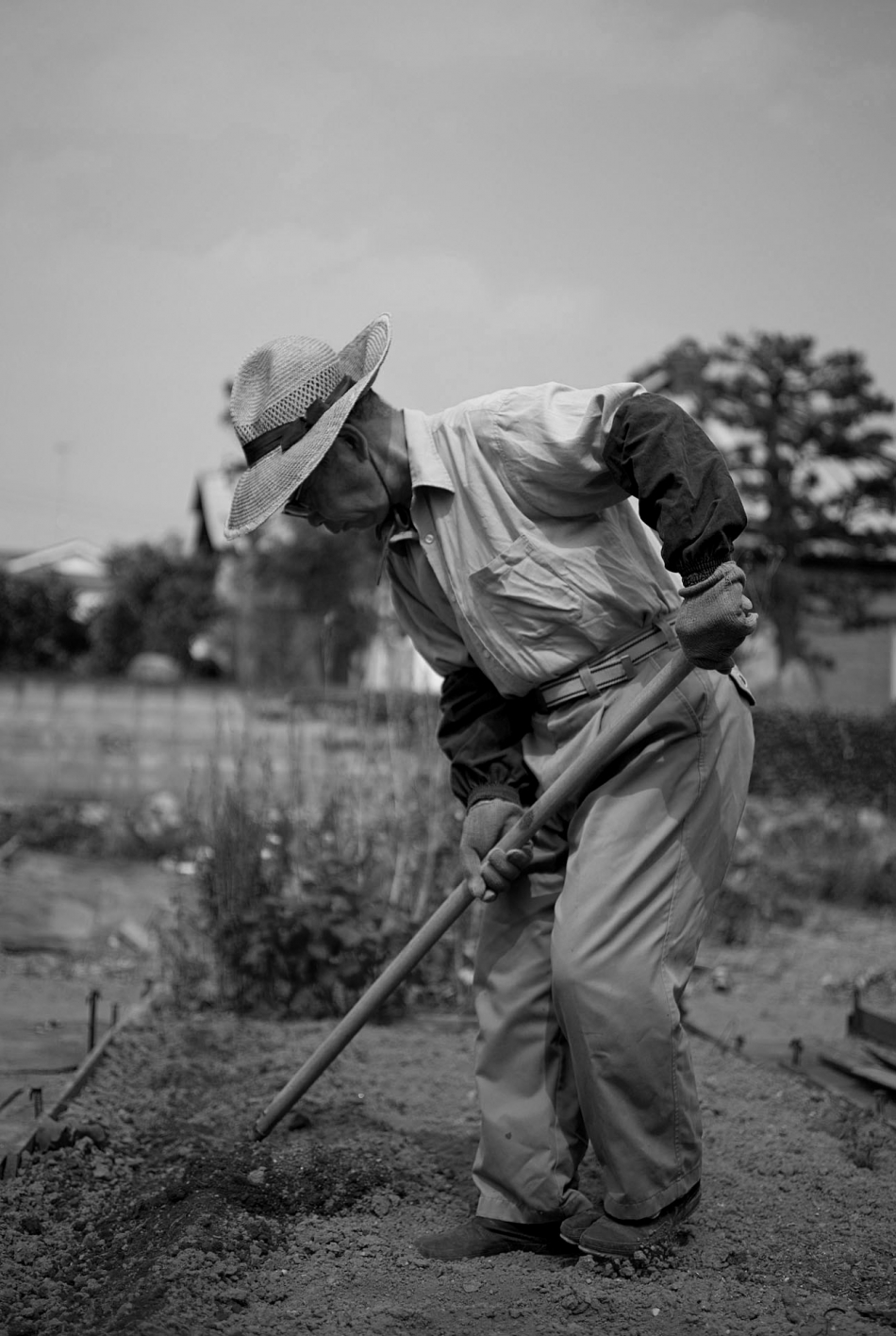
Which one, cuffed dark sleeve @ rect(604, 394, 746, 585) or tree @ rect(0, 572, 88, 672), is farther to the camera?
tree @ rect(0, 572, 88, 672)

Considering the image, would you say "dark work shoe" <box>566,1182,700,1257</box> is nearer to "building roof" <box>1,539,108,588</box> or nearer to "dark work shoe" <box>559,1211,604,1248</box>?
"dark work shoe" <box>559,1211,604,1248</box>

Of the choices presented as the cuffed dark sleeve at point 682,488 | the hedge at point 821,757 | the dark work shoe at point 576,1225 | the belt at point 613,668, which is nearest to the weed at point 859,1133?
the dark work shoe at point 576,1225

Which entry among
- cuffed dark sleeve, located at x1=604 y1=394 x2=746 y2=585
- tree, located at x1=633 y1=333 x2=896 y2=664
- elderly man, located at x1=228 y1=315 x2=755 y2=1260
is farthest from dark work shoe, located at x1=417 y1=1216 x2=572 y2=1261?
tree, located at x1=633 y1=333 x2=896 y2=664

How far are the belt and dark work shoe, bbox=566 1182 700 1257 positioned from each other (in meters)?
0.97

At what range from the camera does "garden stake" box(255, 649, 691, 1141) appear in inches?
96.7

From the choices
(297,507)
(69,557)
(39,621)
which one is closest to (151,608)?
(39,621)

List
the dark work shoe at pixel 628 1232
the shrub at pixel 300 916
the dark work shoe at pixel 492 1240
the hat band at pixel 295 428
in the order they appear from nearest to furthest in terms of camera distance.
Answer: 1. the dark work shoe at pixel 628 1232
2. the dark work shoe at pixel 492 1240
3. the hat band at pixel 295 428
4. the shrub at pixel 300 916

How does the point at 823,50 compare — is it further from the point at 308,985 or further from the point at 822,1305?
the point at 822,1305

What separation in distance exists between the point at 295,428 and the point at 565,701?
0.80 meters

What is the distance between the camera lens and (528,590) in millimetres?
2594

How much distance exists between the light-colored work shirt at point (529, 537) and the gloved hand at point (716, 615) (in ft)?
1.00

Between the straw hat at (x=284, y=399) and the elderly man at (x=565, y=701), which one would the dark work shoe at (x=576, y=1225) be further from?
the straw hat at (x=284, y=399)

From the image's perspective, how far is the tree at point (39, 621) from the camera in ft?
60.0

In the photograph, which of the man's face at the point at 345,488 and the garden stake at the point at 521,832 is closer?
Result: the garden stake at the point at 521,832
